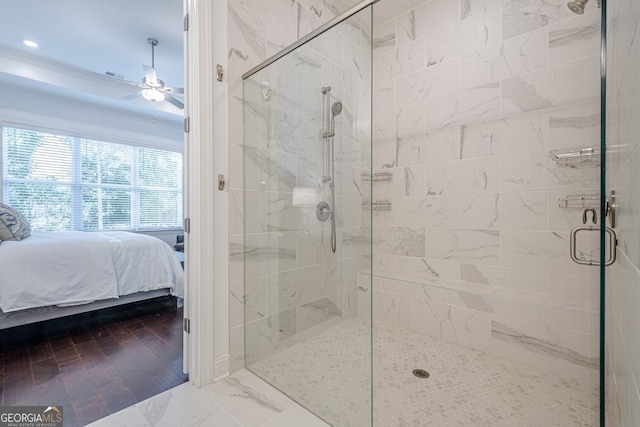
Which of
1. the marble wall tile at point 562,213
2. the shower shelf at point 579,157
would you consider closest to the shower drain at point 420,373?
the marble wall tile at point 562,213

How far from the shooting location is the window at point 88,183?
4184 mm

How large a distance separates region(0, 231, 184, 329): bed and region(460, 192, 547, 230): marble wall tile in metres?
2.86

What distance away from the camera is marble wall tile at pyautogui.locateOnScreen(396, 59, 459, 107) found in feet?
7.43

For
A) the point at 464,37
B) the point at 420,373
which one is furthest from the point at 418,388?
the point at 464,37

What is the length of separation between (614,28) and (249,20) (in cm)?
179

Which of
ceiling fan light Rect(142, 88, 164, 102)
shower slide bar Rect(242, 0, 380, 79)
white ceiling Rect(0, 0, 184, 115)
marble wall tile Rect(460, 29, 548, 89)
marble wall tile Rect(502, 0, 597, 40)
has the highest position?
white ceiling Rect(0, 0, 184, 115)

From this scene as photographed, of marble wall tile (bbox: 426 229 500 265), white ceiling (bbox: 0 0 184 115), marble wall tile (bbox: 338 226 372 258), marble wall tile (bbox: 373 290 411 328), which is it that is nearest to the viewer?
marble wall tile (bbox: 338 226 372 258)

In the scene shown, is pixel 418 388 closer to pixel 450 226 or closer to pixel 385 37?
pixel 450 226

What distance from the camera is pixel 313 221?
1678 millimetres

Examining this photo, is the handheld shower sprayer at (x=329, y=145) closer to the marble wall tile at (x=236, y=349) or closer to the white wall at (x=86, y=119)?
the marble wall tile at (x=236, y=349)

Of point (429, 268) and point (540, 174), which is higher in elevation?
point (540, 174)

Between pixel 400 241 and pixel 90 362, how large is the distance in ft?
8.19

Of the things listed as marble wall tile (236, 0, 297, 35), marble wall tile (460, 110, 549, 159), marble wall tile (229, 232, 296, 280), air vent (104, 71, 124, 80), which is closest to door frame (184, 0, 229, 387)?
marble wall tile (229, 232, 296, 280)

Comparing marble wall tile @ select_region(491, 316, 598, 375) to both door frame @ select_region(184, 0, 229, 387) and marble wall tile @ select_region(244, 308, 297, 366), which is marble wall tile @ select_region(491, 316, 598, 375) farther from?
door frame @ select_region(184, 0, 229, 387)
